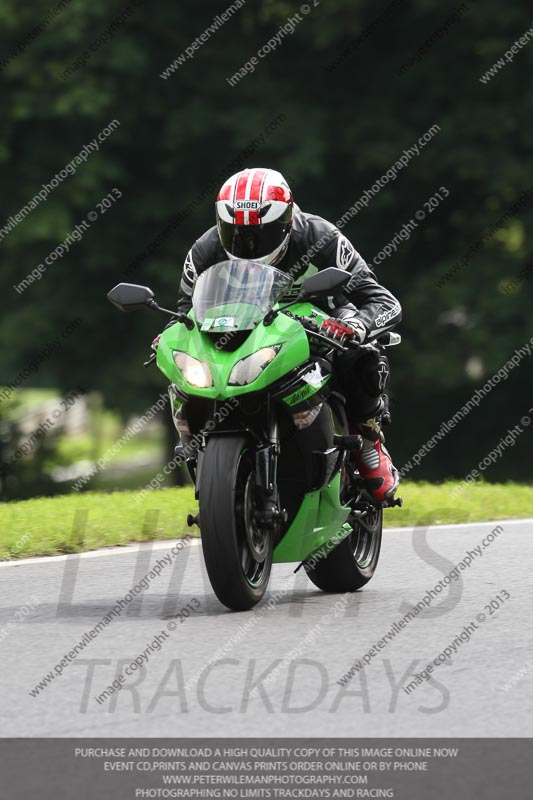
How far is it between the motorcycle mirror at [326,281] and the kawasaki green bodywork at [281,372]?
28 centimetres

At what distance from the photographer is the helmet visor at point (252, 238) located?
7.46m

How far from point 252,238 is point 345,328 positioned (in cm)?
65

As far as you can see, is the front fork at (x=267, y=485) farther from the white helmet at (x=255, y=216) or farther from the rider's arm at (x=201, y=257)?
the rider's arm at (x=201, y=257)

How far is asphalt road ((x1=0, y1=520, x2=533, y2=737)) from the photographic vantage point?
17.3ft

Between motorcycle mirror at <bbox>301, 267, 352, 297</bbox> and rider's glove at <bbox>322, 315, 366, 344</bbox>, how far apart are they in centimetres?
27

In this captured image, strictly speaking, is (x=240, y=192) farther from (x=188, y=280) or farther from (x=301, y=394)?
(x=301, y=394)

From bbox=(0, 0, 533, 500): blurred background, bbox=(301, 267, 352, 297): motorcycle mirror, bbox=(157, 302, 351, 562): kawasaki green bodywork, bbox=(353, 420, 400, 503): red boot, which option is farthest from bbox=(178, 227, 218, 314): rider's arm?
bbox=(0, 0, 533, 500): blurred background

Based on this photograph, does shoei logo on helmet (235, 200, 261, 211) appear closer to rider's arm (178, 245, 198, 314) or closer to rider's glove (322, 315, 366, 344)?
rider's arm (178, 245, 198, 314)

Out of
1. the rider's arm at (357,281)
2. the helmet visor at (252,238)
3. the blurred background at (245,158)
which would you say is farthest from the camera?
the blurred background at (245,158)

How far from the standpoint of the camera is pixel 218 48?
24.1 m

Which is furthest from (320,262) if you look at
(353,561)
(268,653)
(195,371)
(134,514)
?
(134,514)

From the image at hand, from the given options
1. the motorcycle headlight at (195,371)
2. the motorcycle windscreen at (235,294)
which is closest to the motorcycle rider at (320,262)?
the motorcycle windscreen at (235,294)
